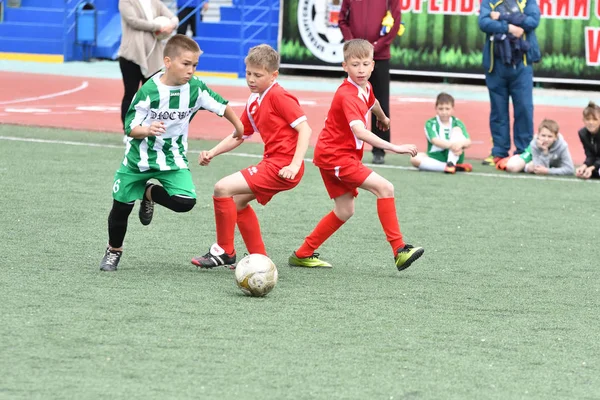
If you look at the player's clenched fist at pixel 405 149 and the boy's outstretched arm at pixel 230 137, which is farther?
the boy's outstretched arm at pixel 230 137

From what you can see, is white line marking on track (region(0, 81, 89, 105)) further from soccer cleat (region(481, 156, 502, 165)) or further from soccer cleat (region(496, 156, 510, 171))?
soccer cleat (region(496, 156, 510, 171))

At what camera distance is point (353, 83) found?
7.45m

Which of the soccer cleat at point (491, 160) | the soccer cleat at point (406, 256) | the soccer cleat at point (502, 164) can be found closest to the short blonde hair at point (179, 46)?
the soccer cleat at point (406, 256)

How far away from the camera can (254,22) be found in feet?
77.2

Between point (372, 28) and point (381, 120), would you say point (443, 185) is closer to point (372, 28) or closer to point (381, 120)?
point (372, 28)

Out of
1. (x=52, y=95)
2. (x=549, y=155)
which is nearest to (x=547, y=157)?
(x=549, y=155)

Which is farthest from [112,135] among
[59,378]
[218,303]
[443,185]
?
[59,378]

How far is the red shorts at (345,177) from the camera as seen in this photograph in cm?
736

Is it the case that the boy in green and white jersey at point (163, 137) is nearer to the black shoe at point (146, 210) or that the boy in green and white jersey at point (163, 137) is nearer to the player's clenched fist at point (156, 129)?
the player's clenched fist at point (156, 129)

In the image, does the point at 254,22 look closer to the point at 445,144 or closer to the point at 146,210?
the point at 445,144

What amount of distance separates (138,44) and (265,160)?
5959 mm

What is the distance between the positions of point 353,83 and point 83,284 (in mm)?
2116

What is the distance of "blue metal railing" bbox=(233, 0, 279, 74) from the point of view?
76.3 feet

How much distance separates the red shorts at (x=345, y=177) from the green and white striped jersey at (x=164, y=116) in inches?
32.5
